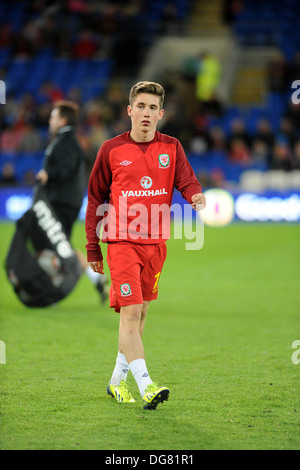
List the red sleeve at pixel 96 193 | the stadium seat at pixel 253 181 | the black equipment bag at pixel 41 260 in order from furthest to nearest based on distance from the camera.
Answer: the stadium seat at pixel 253 181 → the black equipment bag at pixel 41 260 → the red sleeve at pixel 96 193

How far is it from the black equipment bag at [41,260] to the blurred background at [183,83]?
10219 millimetres

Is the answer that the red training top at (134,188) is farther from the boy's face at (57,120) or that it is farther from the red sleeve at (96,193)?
the boy's face at (57,120)

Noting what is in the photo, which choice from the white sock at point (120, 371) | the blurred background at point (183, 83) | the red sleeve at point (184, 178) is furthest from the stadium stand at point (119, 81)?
the white sock at point (120, 371)

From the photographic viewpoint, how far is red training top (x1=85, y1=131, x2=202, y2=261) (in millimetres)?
5219

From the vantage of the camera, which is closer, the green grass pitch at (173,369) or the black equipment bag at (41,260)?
the green grass pitch at (173,369)

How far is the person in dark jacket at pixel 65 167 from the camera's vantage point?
8.78 meters

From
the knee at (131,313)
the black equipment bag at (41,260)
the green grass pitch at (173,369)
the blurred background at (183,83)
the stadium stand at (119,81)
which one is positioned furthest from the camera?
the stadium stand at (119,81)

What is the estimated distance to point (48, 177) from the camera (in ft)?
28.9

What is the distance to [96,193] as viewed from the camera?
5.32m

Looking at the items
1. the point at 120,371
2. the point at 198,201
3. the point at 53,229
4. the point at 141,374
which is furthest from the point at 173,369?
the point at 53,229

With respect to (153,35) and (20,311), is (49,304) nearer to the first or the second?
(20,311)

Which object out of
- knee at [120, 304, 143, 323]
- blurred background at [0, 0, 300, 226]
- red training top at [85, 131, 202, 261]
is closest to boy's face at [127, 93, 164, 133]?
A: red training top at [85, 131, 202, 261]

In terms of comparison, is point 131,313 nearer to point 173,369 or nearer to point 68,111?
point 173,369

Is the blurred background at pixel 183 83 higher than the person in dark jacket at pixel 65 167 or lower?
higher
